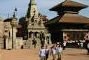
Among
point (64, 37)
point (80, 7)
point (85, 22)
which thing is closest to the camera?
point (64, 37)

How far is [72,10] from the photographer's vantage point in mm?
78750

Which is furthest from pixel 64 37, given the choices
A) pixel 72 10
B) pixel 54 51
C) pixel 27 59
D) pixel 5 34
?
pixel 54 51

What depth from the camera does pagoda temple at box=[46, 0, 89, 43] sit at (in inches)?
2857

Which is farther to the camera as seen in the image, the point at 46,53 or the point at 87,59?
the point at 87,59

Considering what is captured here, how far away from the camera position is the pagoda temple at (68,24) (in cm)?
7257

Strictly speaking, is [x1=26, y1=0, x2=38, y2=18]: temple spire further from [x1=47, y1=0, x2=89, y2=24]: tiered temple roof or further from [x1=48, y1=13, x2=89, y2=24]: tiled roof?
[x1=48, y1=13, x2=89, y2=24]: tiled roof

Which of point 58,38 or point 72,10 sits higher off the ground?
point 72,10

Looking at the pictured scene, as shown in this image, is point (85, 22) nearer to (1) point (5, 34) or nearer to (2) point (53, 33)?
(2) point (53, 33)

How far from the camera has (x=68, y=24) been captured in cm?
7362

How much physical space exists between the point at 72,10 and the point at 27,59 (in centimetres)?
4751

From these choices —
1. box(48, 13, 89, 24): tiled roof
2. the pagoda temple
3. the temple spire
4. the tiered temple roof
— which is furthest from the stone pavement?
the temple spire

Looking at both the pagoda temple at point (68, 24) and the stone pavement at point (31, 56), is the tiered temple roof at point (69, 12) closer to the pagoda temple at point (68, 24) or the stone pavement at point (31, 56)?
the pagoda temple at point (68, 24)

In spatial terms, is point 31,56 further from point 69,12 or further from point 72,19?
point 69,12

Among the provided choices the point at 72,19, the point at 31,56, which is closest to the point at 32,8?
the point at 72,19
